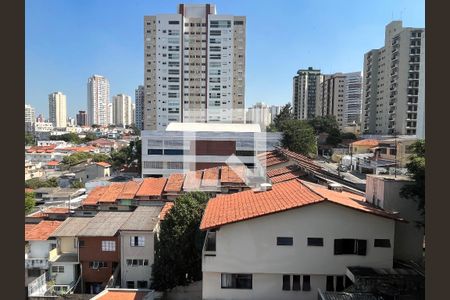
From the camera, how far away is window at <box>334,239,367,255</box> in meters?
6.22

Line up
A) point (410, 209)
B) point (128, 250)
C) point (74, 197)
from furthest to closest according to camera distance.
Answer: point (74, 197) → point (128, 250) → point (410, 209)

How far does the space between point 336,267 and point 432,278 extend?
14.1 ft

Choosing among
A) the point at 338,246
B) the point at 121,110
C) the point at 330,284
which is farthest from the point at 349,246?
the point at 121,110

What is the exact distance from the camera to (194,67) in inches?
1559

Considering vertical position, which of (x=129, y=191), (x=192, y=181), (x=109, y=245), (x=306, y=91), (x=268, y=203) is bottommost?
(x=109, y=245)

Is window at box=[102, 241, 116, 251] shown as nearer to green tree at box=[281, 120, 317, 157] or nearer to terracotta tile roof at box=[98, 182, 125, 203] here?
terracotta tile roof at box=[98, 182, 125, 203]

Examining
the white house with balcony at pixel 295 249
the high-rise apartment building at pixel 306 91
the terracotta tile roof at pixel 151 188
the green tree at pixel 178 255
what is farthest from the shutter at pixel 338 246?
the high-rise apartment building at pixel 306 91

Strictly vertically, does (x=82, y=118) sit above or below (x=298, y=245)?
above

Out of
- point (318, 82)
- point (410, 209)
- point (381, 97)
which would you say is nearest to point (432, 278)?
point (410, 209)

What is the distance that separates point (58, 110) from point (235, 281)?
278 ft

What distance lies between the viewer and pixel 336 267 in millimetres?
6207

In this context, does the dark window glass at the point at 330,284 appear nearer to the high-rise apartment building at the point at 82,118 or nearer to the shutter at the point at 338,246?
the shutter at the point at 338,246

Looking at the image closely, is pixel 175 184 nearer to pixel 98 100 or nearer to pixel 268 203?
pixel 268 203

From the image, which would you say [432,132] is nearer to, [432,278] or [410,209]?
[432,278]
